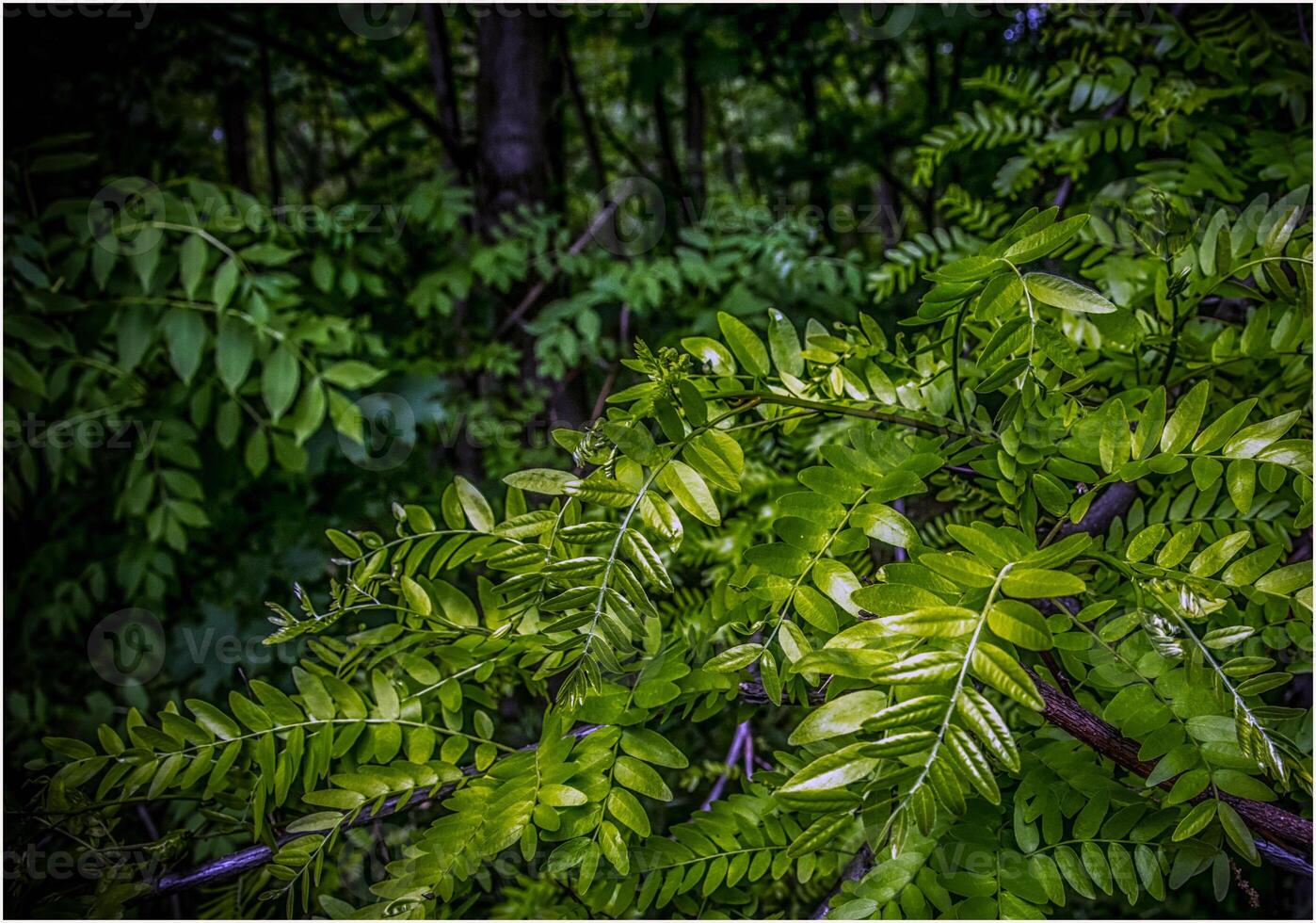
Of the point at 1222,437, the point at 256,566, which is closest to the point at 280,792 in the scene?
the point at 1222,437

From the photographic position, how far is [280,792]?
46 cm

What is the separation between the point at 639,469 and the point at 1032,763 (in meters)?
0.26

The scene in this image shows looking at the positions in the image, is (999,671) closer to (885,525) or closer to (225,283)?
(885,525)

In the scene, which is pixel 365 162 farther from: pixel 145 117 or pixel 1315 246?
pixel 1315 246

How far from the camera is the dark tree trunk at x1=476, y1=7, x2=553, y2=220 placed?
5.17 ft
